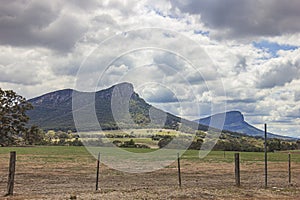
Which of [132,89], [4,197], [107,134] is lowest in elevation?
[4,197]

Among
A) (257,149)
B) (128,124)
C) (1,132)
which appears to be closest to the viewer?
(128,124)

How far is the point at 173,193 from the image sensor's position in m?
14.5

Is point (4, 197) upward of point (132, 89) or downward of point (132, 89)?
downward

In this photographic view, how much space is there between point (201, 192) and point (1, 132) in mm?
33586

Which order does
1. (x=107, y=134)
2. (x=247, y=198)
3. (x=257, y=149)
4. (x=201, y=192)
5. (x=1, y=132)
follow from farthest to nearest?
(x=257, y=149) < (x=1, y=132) < (x=107, y=134) < (x=201, y=192) < (x=247, y=198)

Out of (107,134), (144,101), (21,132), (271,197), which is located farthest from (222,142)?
(271,197)

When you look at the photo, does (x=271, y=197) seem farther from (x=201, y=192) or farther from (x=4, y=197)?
(x=4, y=197)

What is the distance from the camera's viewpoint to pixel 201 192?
49.2 ft

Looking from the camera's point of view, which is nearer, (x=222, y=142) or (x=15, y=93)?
(x=15, y=93)

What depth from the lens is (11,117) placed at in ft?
147

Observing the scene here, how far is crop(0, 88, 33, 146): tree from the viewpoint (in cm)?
4272

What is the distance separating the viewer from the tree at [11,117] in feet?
140

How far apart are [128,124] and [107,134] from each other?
11.0m

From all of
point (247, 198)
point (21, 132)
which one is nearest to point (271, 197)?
point (247, 198)
